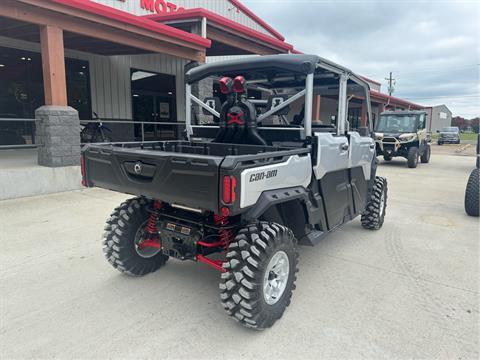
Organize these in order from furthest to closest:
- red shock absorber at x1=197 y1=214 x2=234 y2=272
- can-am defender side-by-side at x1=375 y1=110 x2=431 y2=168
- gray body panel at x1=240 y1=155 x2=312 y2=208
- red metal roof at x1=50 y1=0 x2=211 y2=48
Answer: can-am defender side-by-side at x1=375 y1=110 x2=431 y2=168 < red metal roof at x1=50 y1=0 x2=211 y2=48 < red shock absorber at x1=197 y1=214 x2=234 y2=272 < gray body panel at x1=240 y1=155 x2=312 y2=208

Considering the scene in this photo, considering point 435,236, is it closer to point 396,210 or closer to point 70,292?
point 396,210

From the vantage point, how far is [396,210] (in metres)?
6.79

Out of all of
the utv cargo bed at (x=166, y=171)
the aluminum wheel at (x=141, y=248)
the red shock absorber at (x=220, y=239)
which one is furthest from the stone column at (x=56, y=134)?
the red shock absorber at (x=220, y=239)

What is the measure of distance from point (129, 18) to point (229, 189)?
734 cm

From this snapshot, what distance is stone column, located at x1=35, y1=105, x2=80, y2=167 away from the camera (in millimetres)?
7219

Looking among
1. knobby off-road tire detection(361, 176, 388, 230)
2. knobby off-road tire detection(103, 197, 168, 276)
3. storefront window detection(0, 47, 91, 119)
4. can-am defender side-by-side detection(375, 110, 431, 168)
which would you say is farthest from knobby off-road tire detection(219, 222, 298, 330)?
can-am defender side-by-side detection(375, 110, 431, 168)

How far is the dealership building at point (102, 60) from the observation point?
23.6 feet

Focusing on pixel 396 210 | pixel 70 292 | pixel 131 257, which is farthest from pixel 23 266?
pixel 396 210

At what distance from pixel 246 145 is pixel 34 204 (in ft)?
15.5

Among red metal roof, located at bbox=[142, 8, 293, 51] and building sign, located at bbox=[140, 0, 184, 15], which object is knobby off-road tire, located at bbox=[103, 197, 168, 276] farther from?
building sign, located at bbox=[140, 0, 184, 15]

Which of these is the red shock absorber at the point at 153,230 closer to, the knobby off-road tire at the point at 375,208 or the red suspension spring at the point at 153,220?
the red suspension spring at the point at 153,220

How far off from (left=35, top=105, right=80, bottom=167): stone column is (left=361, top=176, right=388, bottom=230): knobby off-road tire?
19.8 feet

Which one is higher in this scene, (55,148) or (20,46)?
(20,46)

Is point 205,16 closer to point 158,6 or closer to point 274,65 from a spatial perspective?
point 158,6
